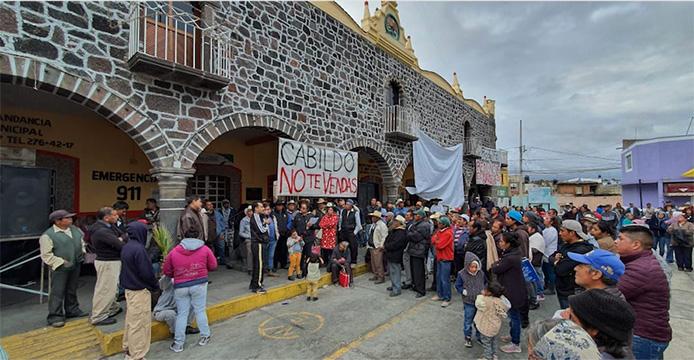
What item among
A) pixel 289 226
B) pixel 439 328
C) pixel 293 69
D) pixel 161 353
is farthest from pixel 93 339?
pixel 293 69

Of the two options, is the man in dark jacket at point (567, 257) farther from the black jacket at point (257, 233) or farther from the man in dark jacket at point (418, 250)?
the black jacket at point (257, 233)

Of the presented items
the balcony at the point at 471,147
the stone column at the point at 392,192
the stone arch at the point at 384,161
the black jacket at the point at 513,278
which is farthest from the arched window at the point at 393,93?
the black jacket at the point at 513,278

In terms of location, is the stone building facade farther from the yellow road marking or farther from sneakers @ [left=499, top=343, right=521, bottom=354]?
sneakers @ [left=499, top=343, right=521, bottom=354]

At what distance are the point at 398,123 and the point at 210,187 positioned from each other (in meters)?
6.29

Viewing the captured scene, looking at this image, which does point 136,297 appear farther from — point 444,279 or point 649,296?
point 649,296

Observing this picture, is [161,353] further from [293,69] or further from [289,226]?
[293,69]

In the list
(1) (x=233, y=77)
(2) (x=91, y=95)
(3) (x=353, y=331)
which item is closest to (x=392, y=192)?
(1) (x=233, y=77)

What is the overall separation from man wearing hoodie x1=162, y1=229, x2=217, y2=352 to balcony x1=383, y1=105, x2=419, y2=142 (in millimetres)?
7607

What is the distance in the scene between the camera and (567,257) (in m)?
3.64

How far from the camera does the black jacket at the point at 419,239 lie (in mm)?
5656

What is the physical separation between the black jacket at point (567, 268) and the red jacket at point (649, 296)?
130 cm

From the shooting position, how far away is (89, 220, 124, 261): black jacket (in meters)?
4.04

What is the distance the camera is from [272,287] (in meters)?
5.59

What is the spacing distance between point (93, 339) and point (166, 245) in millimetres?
1348
